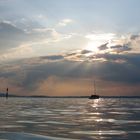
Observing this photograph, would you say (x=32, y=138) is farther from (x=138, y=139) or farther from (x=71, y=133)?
(x=138, y=139)

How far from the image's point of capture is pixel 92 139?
21.3 m

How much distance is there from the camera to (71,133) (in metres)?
24.0

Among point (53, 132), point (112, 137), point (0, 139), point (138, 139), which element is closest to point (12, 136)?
point (0, 139)

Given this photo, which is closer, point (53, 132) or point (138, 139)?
point (138, 139)

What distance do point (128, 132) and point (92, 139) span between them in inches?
190

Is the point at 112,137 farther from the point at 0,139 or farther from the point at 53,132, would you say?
the point at 0,139

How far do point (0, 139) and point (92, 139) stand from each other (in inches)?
221

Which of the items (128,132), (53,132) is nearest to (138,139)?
(128,132)

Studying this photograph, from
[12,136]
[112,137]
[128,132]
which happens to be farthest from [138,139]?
[12,136]

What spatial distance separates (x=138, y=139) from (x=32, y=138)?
6.61m

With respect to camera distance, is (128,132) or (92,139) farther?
(128,132)

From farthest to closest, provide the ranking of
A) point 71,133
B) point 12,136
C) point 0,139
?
1. point 71,133
2. point 12,136
3. point 0,139

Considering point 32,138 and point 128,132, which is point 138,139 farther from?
point 32,138

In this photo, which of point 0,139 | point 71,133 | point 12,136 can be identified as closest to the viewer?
point 0,139
